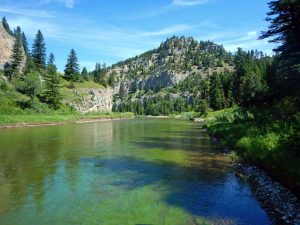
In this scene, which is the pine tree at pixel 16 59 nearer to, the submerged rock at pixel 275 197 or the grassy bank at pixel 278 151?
the grassy bank at pixel 278 151

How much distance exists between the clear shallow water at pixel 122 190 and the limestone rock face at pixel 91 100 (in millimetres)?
101148

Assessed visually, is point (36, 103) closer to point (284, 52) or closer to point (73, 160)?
point (73, 160)

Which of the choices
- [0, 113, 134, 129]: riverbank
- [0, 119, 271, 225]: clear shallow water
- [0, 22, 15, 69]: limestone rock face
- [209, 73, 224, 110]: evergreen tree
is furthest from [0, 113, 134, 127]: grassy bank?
[209, 73, 224, 110]: evergreen tree

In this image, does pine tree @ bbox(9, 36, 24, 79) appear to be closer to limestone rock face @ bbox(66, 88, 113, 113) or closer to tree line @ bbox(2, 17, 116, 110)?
tree line @ bbox(2, 17, 116, 110)

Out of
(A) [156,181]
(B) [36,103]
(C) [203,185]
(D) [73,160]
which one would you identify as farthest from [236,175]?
(B) [36,103]

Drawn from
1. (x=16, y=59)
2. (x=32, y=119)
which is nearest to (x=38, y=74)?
(x=16, y=59)

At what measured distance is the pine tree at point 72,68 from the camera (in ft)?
507

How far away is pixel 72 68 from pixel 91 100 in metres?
19.4

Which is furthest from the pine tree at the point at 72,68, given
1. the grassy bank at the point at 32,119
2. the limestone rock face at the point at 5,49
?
the grassy bank at the point at 32,119

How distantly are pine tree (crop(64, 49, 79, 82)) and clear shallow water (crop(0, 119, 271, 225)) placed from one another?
410 feet

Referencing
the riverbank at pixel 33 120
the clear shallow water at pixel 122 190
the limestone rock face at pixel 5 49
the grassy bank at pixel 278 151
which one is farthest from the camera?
the limestone rock face at pixel 5 49

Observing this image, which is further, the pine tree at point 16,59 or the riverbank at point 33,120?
the pine tree at point 16,59

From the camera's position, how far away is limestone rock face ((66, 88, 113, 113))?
136250 mm

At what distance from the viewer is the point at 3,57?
125438mm
